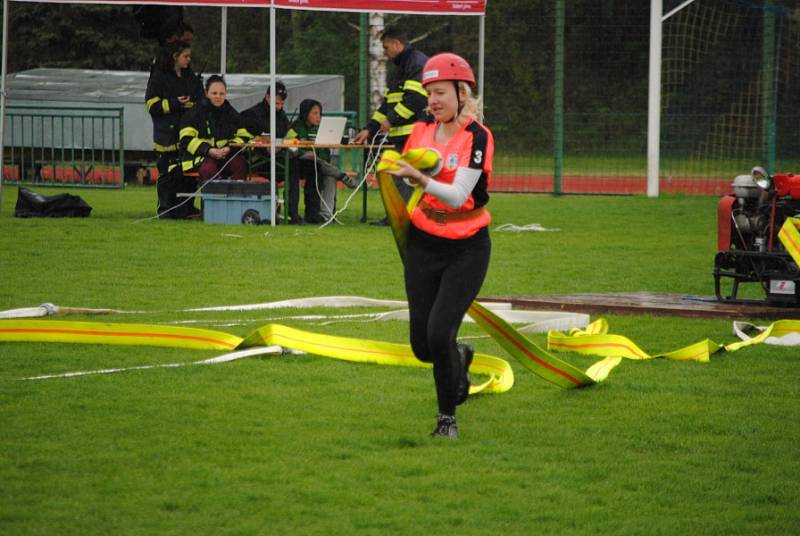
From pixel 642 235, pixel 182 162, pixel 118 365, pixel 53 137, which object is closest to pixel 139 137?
pixel 53 137

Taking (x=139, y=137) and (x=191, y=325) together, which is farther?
(x=139, y=137)

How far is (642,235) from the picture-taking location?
56.1 ft

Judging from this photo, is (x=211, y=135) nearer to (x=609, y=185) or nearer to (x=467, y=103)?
(x=467, y=103)

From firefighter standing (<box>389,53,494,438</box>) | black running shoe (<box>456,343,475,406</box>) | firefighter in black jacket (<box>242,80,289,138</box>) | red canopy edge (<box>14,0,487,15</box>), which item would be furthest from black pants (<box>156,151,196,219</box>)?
firefighter standing (<box>389,53,494,438</box>)

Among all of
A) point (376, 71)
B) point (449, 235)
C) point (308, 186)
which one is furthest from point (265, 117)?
point (376, 71)

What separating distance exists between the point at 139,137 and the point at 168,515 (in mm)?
21682

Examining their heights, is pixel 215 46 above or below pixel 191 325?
above

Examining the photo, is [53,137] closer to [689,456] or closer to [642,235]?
[642,235]

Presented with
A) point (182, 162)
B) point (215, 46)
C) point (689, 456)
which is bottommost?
point (689, 456)

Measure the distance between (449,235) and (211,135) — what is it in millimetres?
11694

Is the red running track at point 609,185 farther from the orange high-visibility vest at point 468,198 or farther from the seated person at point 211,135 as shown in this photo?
the orange high-visibility vest at point 468,198

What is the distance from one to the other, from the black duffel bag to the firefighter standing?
12.5 meters

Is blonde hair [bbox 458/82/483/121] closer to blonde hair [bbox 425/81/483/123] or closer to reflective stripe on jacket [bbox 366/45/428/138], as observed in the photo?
blonde hair [bbox 425/81/483/123]

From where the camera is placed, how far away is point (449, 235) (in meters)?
6.32
